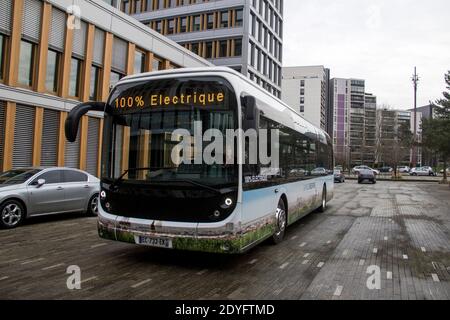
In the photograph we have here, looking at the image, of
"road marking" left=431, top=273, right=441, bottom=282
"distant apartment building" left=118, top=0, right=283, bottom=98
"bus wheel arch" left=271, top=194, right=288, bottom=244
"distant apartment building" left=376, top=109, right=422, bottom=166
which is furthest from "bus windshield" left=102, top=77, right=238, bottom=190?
"distant apartment building" left=376, top=109, right=422, bottom=166

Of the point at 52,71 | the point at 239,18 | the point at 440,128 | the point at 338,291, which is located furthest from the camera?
the point at 239,18

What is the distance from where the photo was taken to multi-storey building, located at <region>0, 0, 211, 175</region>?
1443cm

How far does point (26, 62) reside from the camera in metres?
15.3

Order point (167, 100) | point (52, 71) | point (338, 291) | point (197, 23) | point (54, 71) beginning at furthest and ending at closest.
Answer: point (197, 23)
point (54, 71)
point (52, 71)
point (167, 100)
point (338, 291)

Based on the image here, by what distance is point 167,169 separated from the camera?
5.92m

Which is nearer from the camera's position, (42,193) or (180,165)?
(180,165)

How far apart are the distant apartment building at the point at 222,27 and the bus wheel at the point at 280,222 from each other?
39.8 metres

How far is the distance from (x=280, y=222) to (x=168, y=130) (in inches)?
134

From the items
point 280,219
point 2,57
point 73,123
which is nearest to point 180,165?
point 73,123

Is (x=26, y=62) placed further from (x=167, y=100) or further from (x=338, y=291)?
(x=338, y=291)

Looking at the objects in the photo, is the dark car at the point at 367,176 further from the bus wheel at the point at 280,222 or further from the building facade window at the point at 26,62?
the bus wheel at the point at 280,222

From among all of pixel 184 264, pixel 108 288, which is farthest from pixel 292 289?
pixel 108 288
